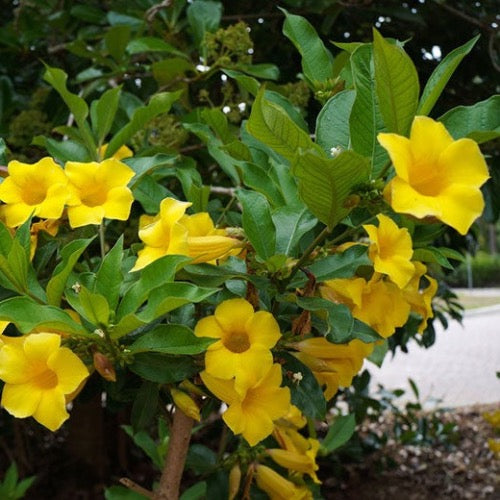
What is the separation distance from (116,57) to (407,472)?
2.86 metres

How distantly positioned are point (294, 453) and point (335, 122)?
641 millimetres

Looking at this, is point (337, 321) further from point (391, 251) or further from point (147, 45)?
point (147, 45)

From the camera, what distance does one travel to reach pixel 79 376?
733 mm

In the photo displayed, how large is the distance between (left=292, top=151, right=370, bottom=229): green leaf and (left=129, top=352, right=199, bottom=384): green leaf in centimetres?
24

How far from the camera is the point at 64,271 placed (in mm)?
776

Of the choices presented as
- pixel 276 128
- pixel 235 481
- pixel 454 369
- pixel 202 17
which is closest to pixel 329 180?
pixel 276 128

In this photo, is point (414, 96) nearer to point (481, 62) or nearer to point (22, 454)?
point (481, 62)

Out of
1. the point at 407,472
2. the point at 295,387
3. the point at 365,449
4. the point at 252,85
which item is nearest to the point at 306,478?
the point at 295,387

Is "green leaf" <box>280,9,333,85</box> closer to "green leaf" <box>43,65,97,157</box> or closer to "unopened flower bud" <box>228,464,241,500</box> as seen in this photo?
"green leaf" <box>43,65,97,157</box>

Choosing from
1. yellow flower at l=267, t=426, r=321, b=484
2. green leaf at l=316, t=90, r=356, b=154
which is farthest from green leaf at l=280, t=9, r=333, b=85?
yellow flower at l=267, t=426, r=321, b=484

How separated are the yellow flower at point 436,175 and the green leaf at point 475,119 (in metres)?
0.12

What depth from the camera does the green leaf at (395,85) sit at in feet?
2.20

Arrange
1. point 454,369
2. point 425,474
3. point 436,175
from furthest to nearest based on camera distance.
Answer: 1. point 454,369
2. point 425,474
3. point 436,175

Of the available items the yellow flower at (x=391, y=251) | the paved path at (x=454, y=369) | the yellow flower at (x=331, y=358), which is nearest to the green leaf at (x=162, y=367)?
the yellow flower at (x=331, y=358)
